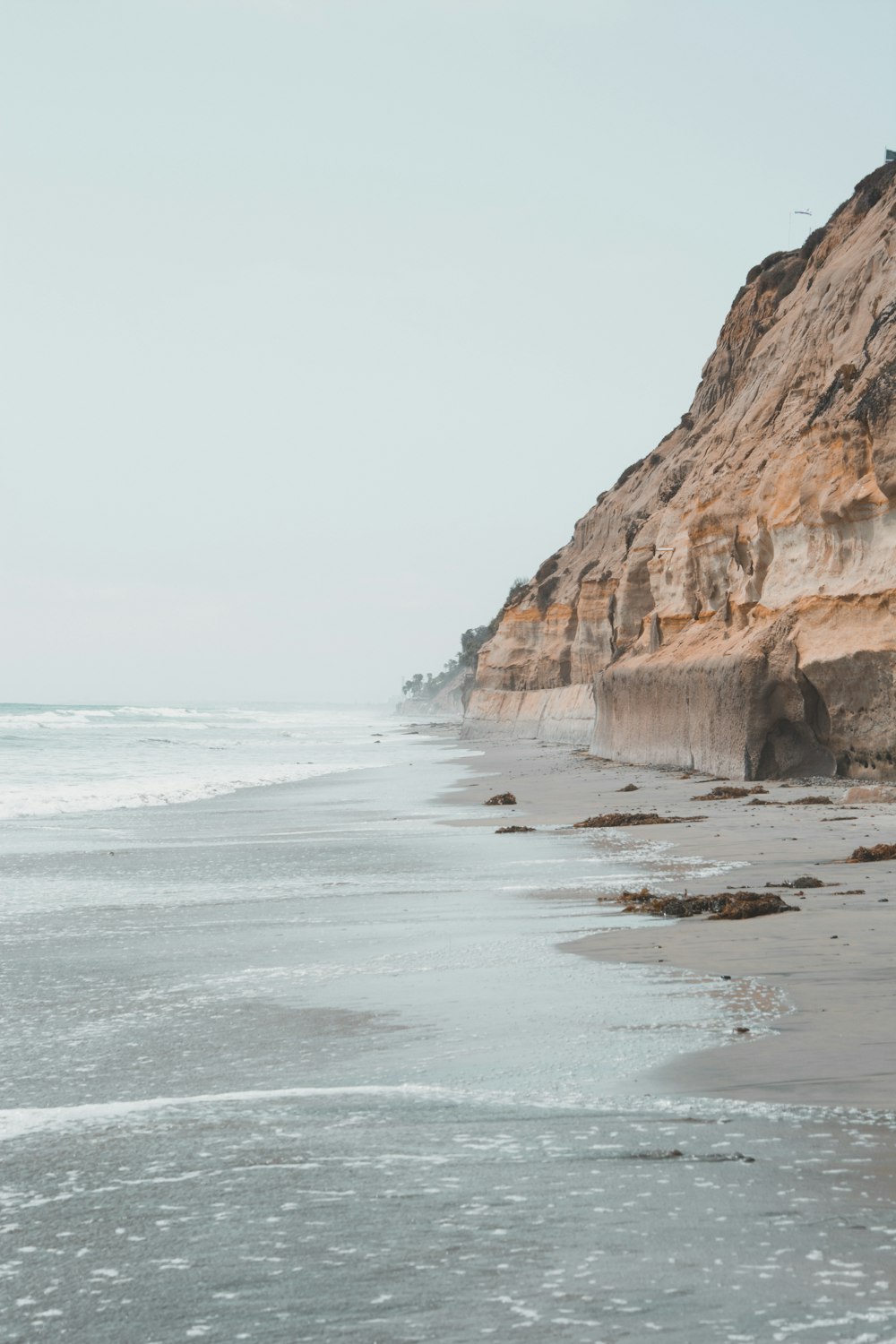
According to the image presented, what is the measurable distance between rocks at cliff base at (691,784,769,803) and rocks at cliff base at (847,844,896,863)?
18.5 feet

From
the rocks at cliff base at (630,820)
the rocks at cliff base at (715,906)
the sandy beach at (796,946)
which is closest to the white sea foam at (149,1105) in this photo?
the sandy beach at (796,946)

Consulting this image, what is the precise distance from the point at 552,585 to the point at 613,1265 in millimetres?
48272

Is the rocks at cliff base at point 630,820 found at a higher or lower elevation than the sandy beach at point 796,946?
lower

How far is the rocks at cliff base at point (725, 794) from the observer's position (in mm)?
14445

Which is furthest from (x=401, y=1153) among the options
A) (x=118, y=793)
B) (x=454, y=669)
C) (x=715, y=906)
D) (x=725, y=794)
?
(x=454, y=669)

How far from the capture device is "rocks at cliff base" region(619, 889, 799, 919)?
21.1 ft

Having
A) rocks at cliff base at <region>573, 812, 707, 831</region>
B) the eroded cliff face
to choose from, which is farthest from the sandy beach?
the eroded cliff face

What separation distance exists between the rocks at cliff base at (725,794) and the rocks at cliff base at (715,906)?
7.39 metres

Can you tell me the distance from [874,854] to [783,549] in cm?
1059

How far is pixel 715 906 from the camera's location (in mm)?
6789

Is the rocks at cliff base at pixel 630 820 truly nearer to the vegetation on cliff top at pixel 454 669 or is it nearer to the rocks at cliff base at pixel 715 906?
the rocks at cliff base at pixel 715 906

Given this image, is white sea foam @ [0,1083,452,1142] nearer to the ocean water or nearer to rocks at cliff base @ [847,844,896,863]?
the ocean water


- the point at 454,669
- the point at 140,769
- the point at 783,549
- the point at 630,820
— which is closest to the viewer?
the point at 630,820

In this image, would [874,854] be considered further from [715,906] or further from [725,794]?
[725,794]
